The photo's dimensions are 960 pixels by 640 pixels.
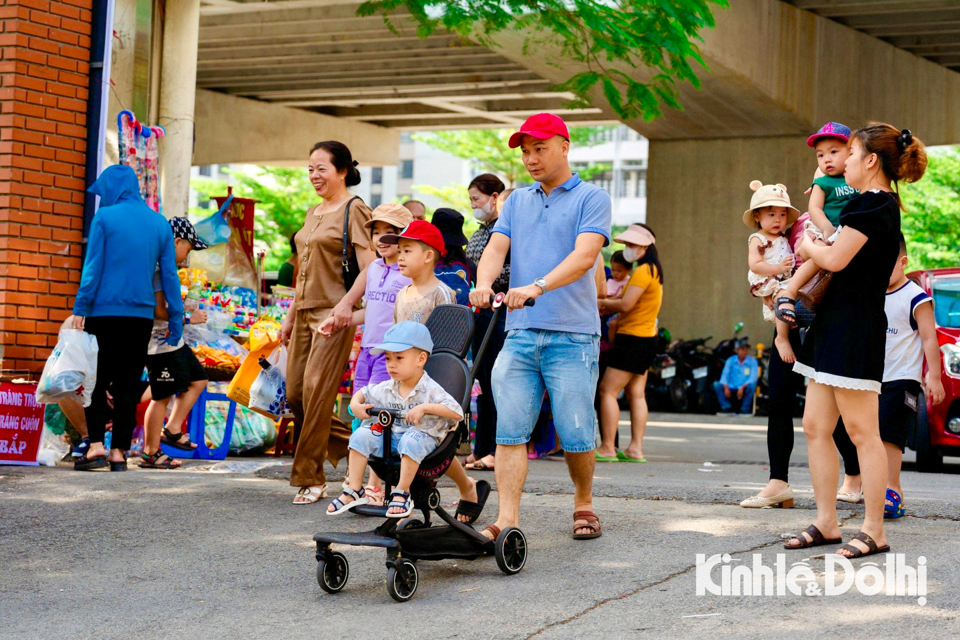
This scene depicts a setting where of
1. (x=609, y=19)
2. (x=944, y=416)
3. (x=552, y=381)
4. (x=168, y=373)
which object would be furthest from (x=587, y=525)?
(x=609, y=19)

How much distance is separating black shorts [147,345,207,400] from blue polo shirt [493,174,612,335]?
13.3ft

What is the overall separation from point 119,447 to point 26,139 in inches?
104

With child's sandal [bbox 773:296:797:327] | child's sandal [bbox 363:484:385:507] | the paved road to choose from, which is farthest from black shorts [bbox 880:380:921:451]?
child's sandal [bbox 363:484:385:507]

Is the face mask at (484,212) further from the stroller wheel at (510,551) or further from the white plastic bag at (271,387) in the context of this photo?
the stroller wheel at (510,551)

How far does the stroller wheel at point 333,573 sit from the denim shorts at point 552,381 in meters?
0.99

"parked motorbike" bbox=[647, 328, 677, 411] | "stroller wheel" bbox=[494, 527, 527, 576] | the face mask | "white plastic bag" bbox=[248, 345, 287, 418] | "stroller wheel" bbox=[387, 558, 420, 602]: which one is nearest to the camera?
"stroller wheel" bbox=[387, 558, 420, 602]

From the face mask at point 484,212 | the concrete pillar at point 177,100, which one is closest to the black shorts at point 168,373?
the face mask at point 484,212

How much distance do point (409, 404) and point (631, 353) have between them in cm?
504

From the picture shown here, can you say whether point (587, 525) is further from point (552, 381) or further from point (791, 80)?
point (791, 80)

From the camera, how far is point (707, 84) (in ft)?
62.0

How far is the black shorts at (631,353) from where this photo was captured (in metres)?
9.88

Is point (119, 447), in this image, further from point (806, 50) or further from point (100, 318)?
point (806, 50)

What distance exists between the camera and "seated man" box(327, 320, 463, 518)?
16.3 feet

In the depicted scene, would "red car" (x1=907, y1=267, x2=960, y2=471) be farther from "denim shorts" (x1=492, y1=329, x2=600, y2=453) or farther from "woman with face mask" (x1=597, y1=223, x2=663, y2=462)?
"denim shorts" (x1=492, y1=329, x2=600, y2=453)
